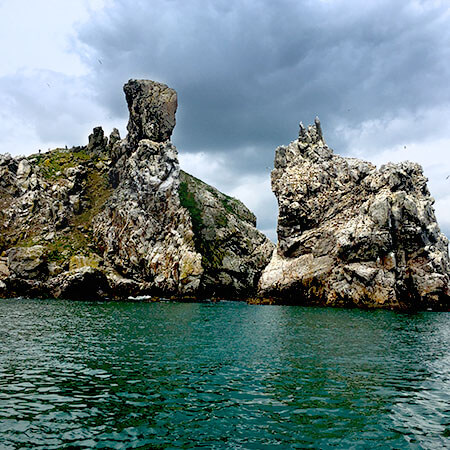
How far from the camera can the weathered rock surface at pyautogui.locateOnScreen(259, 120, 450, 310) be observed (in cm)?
9575

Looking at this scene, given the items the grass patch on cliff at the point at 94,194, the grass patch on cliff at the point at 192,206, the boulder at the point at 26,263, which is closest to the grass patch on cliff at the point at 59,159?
the grass patch on cliff at the point at 94,194

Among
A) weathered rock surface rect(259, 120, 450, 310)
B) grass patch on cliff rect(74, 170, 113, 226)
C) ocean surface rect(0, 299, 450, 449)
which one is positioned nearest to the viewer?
ocean surface rect(0, 299, 450, 449)

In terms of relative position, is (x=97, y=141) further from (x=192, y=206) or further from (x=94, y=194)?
(x=192, y=206)

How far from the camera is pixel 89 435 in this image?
15094mm

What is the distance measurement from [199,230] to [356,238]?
66585 mm

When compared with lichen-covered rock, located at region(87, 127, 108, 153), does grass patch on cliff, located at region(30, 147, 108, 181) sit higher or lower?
lower

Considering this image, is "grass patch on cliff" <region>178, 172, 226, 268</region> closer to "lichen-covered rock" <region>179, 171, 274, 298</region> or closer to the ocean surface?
"lichen-covered rock" <region>179, 171, 274, 298</region>

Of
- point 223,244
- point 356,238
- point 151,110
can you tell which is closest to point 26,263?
point 223,244

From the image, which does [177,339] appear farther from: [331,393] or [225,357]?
[331,393]

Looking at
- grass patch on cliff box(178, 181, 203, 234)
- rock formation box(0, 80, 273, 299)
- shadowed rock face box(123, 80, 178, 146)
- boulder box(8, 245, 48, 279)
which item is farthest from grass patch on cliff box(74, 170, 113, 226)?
grass patch on cliff box(178, 181, 203, 234)

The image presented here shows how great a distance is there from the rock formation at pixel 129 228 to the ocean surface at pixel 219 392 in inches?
3245

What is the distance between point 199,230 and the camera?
147m

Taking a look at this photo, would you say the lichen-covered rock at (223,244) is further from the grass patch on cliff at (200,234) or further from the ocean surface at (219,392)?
the ocean surface at (219,392)

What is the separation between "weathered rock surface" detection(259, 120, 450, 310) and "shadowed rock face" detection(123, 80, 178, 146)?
56318mm
